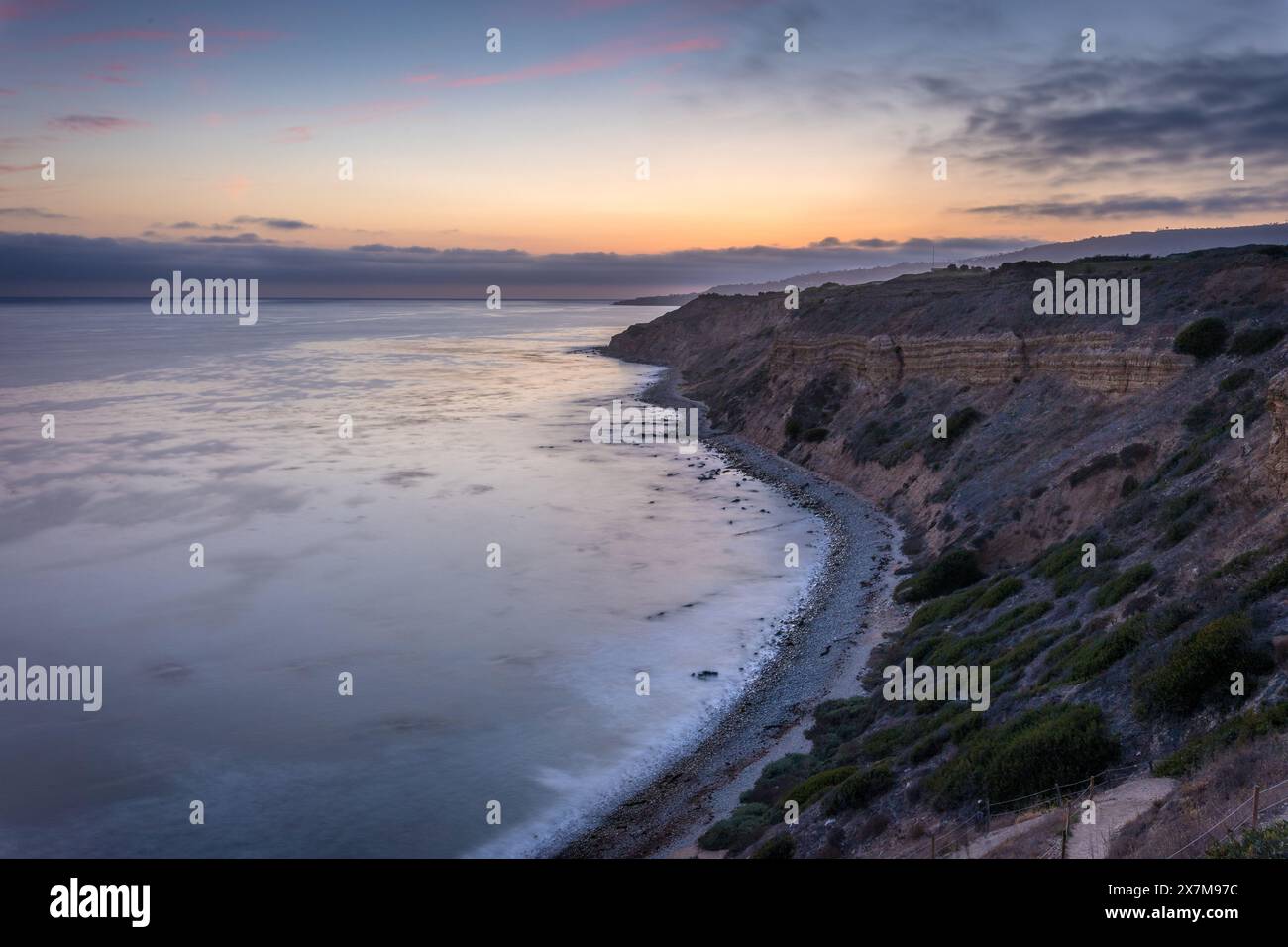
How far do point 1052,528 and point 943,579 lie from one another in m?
4.22

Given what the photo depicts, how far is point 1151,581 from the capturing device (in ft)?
62.3

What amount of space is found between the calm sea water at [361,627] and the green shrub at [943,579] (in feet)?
14.6

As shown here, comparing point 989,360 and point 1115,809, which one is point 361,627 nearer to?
point 1115,809

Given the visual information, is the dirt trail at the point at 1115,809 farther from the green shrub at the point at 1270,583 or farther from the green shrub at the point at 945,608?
the green shrub at the point at 945,608

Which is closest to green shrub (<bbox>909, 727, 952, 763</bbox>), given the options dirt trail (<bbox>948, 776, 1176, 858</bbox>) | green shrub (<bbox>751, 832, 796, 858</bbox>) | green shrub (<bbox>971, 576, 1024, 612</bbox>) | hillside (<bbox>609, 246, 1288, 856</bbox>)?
hillside (<bbox>609, 246, 1288, 856</bbox>)

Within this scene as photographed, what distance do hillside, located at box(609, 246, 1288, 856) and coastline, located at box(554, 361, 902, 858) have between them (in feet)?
2.87

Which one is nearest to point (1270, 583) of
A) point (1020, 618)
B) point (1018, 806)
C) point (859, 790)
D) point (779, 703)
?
point (1018, 806)

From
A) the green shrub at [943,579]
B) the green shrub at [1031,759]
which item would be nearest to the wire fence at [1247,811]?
the green shrub at [1031,759]

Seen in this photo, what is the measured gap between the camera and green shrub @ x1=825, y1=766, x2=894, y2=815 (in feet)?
50.0

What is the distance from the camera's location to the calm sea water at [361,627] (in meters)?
19.3

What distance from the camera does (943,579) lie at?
2888 cm
